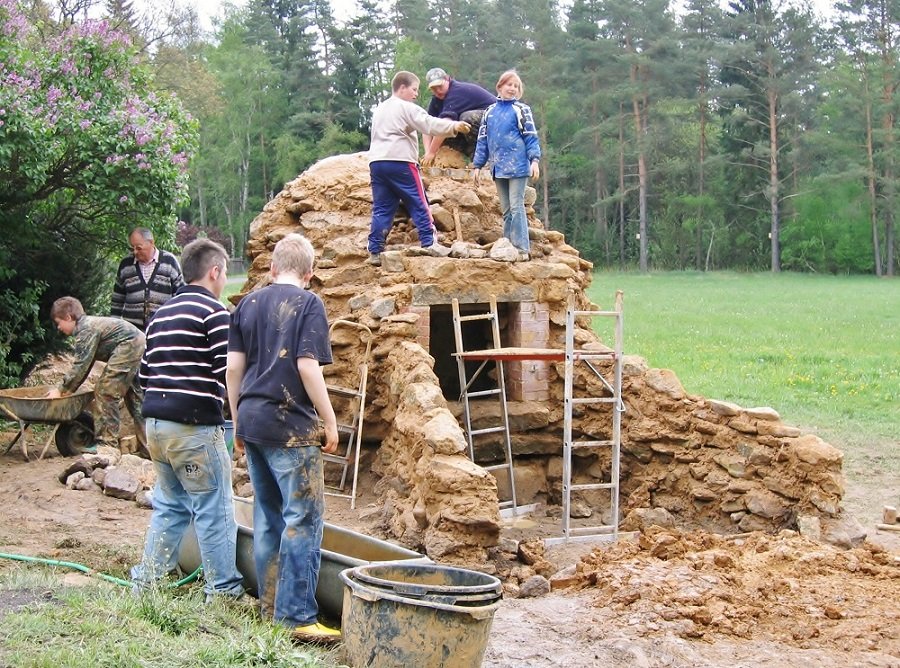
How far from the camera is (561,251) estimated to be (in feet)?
39.0

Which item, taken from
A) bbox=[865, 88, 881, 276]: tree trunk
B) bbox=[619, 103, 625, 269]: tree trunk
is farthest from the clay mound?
bbox=[865, 88, 881, 276]: tree trunk

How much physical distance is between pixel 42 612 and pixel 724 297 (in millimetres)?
30792

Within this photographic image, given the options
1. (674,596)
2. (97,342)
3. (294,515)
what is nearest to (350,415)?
(97,342)

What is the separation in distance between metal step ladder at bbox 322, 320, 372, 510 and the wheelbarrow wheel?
2290mm

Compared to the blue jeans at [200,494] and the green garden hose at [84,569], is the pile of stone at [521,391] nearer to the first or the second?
the green garden hose at [84,569]

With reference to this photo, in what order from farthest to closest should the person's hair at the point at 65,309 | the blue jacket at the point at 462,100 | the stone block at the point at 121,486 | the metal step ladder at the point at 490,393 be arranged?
the blue jacket at the point at 462,100, the metal step ladder at the point at 490,393, the person's hair at the point at 65,309, the stone block at the point at 121,486

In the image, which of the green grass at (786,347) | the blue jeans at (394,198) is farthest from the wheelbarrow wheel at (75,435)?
the green grass at (786,347)

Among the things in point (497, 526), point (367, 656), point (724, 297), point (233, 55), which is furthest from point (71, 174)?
point (233, 55)

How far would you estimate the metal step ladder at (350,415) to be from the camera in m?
10.2

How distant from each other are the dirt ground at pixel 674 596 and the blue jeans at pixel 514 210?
3499 millimetres

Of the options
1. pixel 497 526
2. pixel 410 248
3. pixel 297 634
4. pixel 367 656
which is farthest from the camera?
pixel 410 248

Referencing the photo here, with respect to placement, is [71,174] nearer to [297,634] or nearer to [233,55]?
[297,634]

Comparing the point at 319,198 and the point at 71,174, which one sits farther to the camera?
the point at 319,198

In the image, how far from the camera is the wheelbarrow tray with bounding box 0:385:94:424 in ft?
31.8
